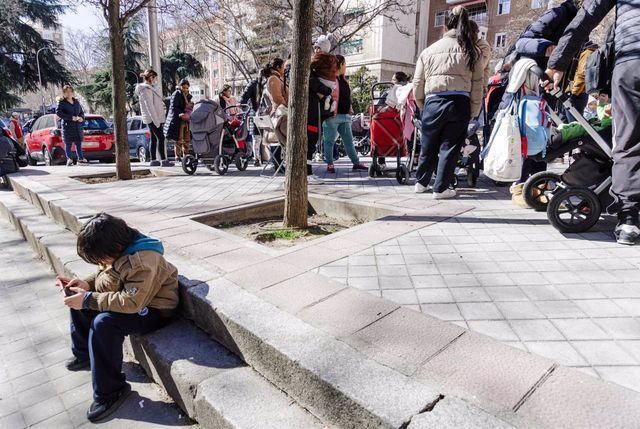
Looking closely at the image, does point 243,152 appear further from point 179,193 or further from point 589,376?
point 589,376

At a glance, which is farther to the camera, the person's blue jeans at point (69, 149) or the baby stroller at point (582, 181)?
the person's blue jeans at point (69, 149)

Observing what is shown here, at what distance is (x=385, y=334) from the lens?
2.04 meters

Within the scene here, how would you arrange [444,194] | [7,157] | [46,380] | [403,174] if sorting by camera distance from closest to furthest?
[46,380] → [444,194] → [403,174] → [7,157]

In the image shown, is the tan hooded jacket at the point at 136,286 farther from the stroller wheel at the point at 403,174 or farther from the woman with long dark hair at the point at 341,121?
the woman with long dark hair at the point at 341,121

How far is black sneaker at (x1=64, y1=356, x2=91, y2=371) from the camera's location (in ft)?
9.00

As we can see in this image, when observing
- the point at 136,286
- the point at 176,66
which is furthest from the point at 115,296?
the point at 176,66

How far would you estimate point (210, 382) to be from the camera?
2.08 m

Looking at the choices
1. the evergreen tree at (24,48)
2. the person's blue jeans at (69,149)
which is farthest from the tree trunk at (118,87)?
the evergreen tree at (24,48)

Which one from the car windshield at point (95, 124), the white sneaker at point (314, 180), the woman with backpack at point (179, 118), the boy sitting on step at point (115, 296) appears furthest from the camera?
the car windshield at point (95, 124)

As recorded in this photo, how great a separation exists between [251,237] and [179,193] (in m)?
2.55

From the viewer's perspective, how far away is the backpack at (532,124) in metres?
3.89

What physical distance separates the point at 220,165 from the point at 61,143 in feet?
24.0

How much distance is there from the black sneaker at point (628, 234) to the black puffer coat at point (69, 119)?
38.9 ft

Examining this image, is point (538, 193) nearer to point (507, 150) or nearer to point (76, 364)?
point (507, 150)
